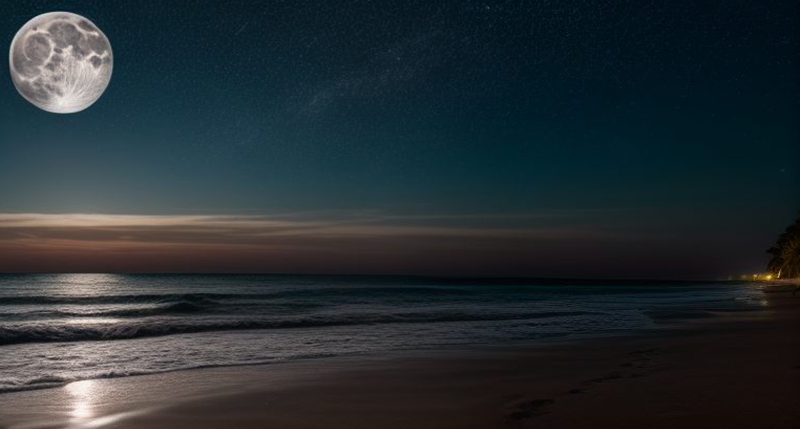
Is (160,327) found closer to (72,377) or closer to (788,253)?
(72,377)

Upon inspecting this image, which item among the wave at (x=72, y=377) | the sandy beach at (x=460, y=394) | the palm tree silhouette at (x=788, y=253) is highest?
the palm tree silhouette at (x=788, y=253)

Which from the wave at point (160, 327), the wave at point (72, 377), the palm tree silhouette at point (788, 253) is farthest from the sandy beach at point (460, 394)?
the palm tree silhouette at point (788, 253)

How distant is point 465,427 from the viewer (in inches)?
262

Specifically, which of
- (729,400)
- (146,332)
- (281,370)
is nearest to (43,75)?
(146,332)

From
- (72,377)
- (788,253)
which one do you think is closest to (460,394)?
(72,377)

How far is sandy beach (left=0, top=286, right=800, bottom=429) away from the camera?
6.94 m

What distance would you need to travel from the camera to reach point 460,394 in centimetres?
Result: 876

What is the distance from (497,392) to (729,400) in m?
3.02

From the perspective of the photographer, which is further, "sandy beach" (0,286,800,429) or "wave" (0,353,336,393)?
"wave" (0,353,336,393)

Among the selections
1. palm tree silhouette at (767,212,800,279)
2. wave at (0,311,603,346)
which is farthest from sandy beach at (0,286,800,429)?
palm tree silhouette at (767,212,800,279)

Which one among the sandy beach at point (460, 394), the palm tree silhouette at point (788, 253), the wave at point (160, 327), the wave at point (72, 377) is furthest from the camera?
the palm tree silhouette at point (788, 253)

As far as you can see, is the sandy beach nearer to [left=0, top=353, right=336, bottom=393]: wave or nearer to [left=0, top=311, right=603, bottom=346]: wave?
[left=0, top=353, right=336, bottom=393]: wave

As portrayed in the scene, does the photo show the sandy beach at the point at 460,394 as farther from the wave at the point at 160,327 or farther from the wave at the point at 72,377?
the wave at the point at 160,327

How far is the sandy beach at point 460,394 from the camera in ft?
22.8
